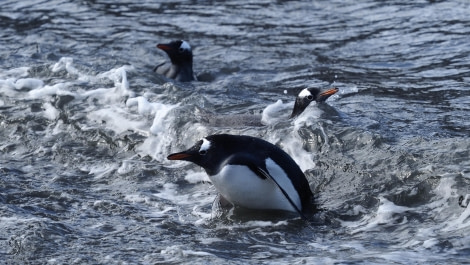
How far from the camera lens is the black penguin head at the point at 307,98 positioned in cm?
894

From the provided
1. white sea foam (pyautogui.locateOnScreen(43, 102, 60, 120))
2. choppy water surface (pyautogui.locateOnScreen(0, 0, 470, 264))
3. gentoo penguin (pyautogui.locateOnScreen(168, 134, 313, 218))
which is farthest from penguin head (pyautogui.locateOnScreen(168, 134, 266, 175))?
white sea foam (pyautogui.locateOnScreen(43, 102, 60, 120))

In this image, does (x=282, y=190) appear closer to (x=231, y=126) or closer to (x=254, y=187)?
(x=254, y=187)

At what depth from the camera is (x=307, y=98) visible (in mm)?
8969

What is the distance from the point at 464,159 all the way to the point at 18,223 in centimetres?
317

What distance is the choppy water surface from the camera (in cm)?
611

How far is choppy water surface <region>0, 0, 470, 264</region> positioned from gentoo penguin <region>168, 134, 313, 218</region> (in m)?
0.14

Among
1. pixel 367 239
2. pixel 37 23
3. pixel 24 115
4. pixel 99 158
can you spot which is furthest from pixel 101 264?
pixel 37 23

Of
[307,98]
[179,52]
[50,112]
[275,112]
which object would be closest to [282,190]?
[307,98]

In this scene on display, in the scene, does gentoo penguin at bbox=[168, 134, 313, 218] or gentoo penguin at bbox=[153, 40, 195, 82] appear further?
gentoo penguin at bbox=[153, 40, 195, 82]

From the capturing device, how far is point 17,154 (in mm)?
8539

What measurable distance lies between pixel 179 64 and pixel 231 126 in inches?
120

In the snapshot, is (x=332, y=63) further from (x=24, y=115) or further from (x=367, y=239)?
(x=367, y=239)

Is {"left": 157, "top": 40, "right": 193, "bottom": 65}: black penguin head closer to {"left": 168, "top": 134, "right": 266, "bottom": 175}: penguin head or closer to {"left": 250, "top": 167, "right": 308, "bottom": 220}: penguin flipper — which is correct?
{"left": 168, "top": 134, "right": 266, "bottom": 175}: penguin head

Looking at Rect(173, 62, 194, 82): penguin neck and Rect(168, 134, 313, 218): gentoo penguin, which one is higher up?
Rect(168, 134, 313, 218): gentoo penguin
